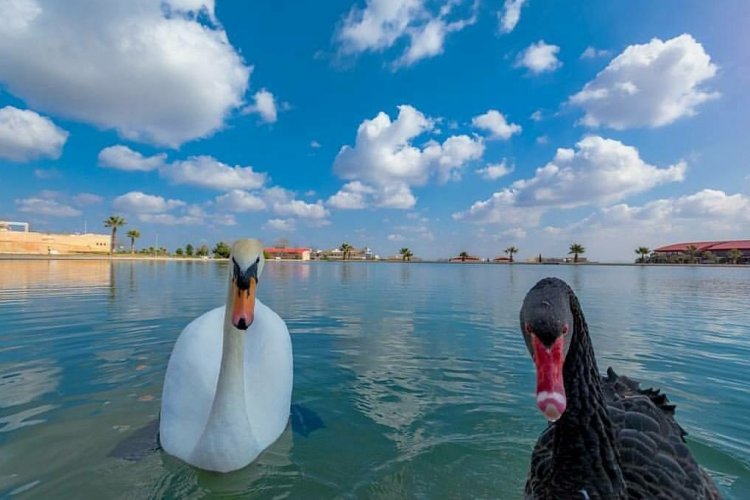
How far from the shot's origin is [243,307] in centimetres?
270

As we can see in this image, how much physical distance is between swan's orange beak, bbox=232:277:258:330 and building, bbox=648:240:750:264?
11669cm

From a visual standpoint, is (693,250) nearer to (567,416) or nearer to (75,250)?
(567,416)

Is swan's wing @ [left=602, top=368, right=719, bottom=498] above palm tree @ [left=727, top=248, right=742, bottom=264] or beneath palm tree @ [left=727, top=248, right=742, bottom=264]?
beneath

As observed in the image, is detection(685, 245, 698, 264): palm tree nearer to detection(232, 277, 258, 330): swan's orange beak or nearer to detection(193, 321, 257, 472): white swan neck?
detection(193, 321, 257, 472): white swan neck

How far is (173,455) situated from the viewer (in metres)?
3.44

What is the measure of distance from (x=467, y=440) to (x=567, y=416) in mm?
2352

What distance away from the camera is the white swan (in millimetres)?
3006

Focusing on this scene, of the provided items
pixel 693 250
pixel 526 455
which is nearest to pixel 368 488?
pixel 526 455

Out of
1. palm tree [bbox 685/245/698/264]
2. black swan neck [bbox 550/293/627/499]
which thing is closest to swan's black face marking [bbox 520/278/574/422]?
black swan neck [bbox 550/293/627/499]

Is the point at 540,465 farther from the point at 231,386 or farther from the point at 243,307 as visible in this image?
the point at 231,386

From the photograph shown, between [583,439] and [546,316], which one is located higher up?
[546,316]

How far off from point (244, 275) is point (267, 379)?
5.21 feet

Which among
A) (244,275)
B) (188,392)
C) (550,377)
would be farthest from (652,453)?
(188,392)

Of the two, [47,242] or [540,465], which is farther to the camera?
[47,242]
